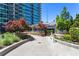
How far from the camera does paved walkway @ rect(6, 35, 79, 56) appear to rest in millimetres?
9234

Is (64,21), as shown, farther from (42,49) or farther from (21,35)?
(21,35)

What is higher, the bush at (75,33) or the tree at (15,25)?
the tree at (15,25)

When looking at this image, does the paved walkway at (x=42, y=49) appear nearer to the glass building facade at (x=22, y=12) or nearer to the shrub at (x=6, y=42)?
the shrub at (x=6, y=42)

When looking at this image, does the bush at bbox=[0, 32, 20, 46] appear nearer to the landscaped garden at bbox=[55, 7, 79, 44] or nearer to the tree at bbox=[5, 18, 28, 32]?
the tree at bbox=[5, 18, 28, 32]

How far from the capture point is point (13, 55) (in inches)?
345

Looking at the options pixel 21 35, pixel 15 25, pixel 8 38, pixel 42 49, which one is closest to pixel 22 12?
pixel 8 38

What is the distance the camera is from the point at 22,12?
34.7ft

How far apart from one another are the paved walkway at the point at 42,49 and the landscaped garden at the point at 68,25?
22.4 inches

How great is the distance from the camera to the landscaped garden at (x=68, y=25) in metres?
10.2

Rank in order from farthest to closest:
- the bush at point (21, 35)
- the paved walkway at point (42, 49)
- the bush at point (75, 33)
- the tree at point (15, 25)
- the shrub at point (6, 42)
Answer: the bush at point (21, 35) → the tree at point (15, 25) → the bush at point (75, 33) → the shrub at point (6, 42) → the paved walkway at point (42, 49)

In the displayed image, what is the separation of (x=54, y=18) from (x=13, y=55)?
245 cm

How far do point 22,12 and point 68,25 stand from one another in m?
1.98

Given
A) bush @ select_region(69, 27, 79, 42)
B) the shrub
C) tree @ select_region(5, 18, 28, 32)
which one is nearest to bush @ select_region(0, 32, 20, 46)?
the shrub

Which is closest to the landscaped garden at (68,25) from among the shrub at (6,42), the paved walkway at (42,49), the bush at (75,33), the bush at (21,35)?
the bush at (75,33)
